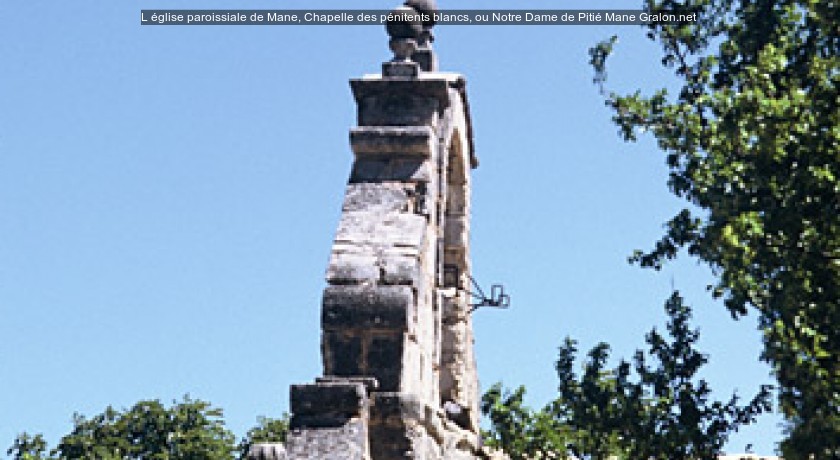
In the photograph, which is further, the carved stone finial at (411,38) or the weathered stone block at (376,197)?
the carved stone finial at (411,38)

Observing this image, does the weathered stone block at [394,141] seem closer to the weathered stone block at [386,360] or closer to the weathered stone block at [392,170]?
the weathered stone block at [392,170]

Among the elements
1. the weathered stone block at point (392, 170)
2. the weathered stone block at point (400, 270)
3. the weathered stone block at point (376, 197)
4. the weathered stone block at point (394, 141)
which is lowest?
the weathered stone block at point (400, 270)

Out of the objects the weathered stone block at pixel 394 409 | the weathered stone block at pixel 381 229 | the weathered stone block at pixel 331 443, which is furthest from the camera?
the weathered stone block at pixel 381 229

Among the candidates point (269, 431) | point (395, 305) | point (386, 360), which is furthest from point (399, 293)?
point (269, 431)

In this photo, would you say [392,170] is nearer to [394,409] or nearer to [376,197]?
[376,197]

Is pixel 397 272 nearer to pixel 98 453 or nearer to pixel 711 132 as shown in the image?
pixel 711 132

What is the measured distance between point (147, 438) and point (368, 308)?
23833mm

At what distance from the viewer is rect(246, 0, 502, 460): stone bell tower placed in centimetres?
841

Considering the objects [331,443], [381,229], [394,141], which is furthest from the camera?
[394,141]

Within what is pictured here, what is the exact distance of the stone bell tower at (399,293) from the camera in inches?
331

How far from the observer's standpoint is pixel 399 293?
8805 mm

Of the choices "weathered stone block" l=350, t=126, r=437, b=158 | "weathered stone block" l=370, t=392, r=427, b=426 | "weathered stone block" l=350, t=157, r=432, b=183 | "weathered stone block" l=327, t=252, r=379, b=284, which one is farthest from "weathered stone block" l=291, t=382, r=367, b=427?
"weathered stone block" l=350, t=126, r=437, b=158

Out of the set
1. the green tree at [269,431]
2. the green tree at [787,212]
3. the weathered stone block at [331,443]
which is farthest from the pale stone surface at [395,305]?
the green tree at [269,431]

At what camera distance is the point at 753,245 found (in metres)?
8.90
